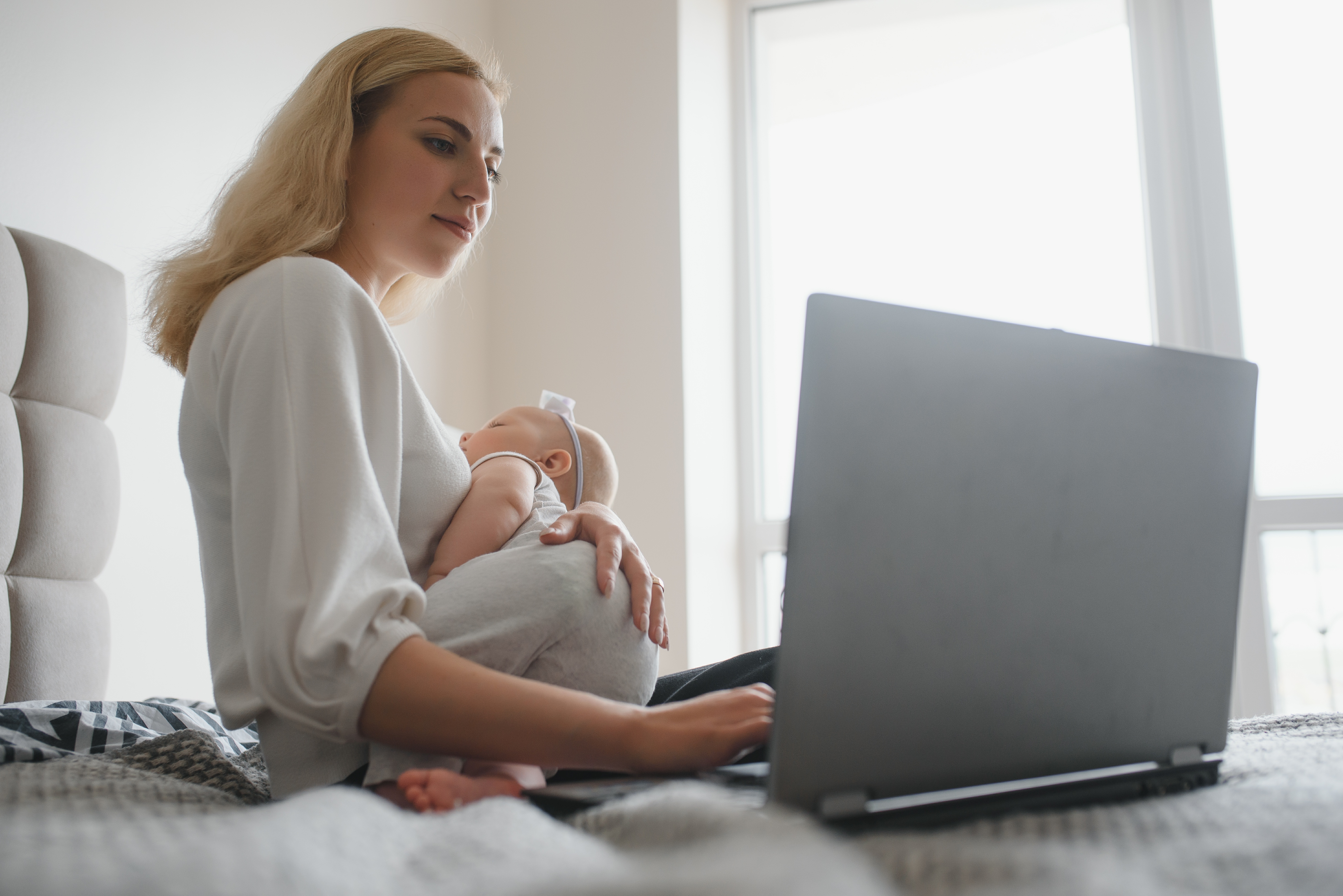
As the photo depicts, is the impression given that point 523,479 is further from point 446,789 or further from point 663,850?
point 663,850

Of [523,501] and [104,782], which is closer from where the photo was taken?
[104,782]

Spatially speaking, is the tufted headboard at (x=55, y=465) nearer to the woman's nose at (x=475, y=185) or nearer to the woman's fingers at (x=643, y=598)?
the woman's nose at (x=475, y=185)

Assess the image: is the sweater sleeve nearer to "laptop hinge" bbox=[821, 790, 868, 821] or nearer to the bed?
the bed

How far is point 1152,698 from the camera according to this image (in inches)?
26.9

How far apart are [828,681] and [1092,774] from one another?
24 centimetres

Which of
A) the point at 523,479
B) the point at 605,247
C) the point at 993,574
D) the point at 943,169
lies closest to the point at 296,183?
the point at 523,479

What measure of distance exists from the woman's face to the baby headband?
30 cm

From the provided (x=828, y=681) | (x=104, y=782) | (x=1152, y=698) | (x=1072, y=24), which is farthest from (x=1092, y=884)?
(x=1072, y=24)

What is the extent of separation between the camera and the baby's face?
1.38 metres

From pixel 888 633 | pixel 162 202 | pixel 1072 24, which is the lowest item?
pixel 888 633

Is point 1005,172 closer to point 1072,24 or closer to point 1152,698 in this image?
point 1072,24

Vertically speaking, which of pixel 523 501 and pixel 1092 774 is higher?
pixel 523 501

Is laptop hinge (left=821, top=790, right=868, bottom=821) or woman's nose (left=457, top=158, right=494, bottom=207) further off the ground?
woman's nose (left=457, top=158, right=494, bottom=207)

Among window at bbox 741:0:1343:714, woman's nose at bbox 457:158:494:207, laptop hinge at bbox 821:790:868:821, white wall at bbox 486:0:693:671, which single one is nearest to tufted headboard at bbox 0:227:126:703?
woman's nose at bbox 457:158:494:207
